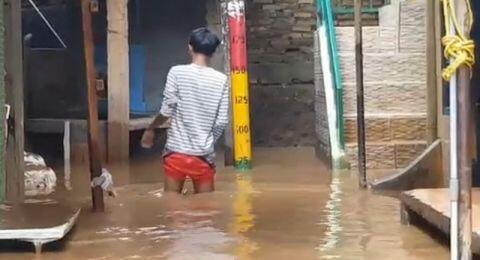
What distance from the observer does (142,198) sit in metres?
8.49

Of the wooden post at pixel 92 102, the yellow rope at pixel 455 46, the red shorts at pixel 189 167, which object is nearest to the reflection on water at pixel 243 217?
the red shorts at pixel 189 167

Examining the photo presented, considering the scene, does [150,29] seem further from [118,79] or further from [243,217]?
[243,217]

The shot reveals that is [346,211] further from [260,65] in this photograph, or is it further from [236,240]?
[260,65]

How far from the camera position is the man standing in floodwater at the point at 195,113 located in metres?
8.50

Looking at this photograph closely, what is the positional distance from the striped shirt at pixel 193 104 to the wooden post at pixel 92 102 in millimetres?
1094

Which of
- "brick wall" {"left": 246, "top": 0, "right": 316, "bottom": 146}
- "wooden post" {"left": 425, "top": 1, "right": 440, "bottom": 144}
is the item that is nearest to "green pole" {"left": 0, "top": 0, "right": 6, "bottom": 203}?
"wooden post" {"left": 425, "top": 1, "right": 440, "bottom": 144}

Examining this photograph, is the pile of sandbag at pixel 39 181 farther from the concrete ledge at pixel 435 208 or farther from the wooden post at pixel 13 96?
the concrete ledge at pixel 435 208

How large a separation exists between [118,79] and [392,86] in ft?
10.2

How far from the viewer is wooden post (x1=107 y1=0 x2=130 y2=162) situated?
11797 mm

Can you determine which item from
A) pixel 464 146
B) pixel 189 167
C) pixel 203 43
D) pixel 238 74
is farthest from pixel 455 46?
pixel 238 74

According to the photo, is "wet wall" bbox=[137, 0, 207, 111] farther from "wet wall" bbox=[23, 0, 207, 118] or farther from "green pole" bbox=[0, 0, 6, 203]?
"green pole" bbox=[0, 0, 6, 203]

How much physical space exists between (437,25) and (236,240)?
11.7 feet

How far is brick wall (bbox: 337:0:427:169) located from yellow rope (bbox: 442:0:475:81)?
6.39m

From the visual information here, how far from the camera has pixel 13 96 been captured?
24.6ft
